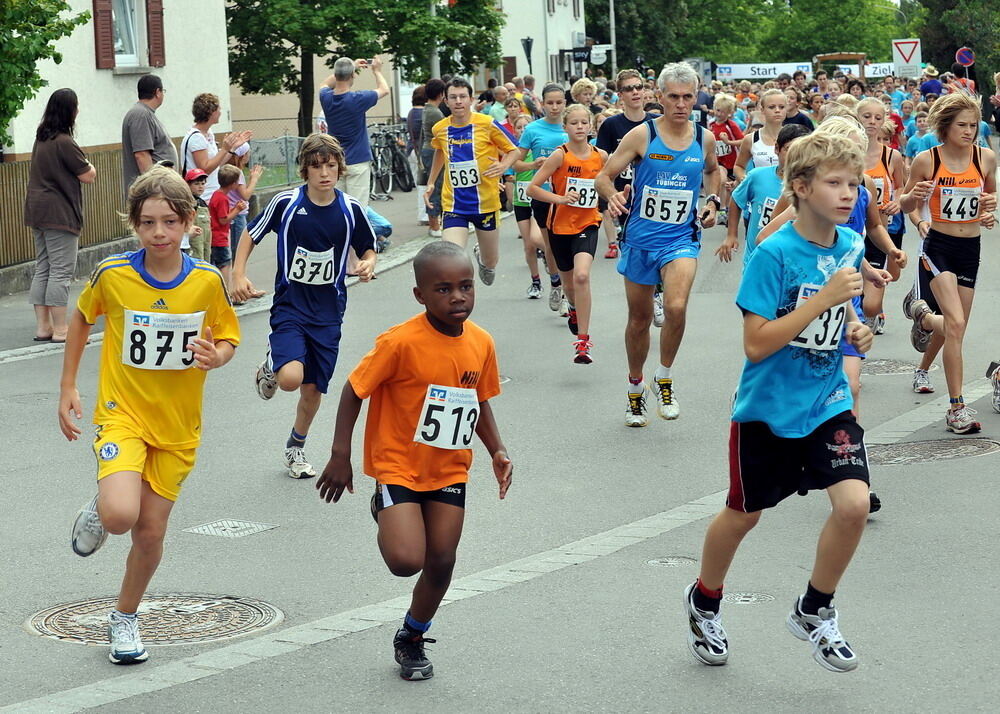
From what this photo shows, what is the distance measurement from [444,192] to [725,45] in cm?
8559

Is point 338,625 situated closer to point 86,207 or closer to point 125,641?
point 125,641

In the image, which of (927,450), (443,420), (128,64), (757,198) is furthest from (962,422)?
(128,64)

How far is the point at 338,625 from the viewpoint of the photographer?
19.6 ft

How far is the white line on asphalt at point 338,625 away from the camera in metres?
5.24

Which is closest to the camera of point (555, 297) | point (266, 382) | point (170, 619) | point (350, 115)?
point (170, 619)

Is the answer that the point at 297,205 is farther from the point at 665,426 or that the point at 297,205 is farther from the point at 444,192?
the point at 444,192

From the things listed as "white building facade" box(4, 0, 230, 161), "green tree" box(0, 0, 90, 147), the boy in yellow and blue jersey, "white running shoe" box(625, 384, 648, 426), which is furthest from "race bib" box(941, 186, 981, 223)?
"white building facade" box(4, 0, 230, 161)

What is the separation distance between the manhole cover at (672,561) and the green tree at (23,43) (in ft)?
31.0

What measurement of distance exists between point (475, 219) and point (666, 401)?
14.8 ft

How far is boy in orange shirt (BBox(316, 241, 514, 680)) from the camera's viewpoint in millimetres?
5266

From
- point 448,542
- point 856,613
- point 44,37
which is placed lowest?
point 856,613

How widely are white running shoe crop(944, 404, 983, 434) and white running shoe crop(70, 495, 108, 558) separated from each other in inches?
210

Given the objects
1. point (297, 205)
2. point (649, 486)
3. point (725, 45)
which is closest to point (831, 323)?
point (649, 486)

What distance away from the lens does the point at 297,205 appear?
8.61 meters
